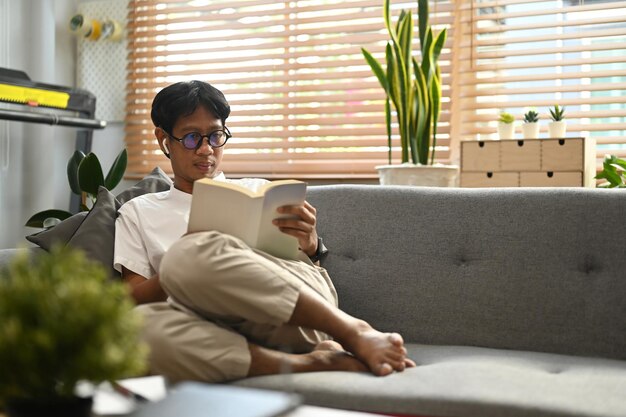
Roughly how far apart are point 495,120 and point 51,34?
102 inches

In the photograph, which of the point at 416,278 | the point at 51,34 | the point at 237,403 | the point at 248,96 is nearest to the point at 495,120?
the point at 248,96

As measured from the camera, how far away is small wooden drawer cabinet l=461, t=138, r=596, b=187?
317cm

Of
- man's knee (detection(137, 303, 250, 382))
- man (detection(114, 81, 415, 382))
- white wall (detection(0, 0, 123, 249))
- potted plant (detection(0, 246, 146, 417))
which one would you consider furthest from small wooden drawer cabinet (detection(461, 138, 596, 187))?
potted plant (detection(0, 246, 146, 417))

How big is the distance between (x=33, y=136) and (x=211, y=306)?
Answer: 10.3ft

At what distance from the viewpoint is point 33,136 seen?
4363 mm

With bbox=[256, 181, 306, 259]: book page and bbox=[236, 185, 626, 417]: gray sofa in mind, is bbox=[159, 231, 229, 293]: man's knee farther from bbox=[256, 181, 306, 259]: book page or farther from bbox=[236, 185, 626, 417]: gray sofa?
bbox=[236, 185, 626, 417]: gray sofa

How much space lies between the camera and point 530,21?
3.75 metres

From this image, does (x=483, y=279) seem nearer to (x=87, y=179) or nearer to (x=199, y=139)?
(x=199, y=139)

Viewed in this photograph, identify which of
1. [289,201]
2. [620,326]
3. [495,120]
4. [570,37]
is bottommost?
[620,326]

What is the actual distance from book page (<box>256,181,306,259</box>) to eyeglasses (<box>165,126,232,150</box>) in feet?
1.32

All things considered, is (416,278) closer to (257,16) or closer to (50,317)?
(50,317)

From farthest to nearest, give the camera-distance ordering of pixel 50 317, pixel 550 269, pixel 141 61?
pixel 141 61 → pixel 550 269 → pixel 50 317

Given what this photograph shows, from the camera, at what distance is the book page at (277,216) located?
5.56ft

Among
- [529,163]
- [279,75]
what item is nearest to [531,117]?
[529,163]
